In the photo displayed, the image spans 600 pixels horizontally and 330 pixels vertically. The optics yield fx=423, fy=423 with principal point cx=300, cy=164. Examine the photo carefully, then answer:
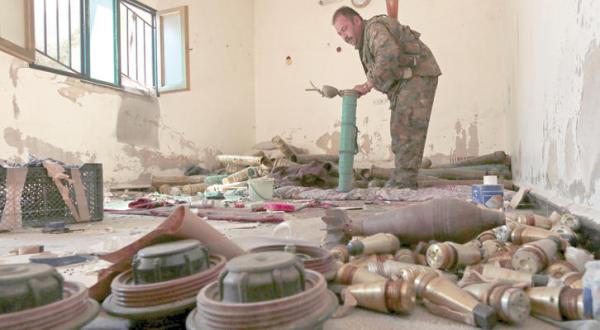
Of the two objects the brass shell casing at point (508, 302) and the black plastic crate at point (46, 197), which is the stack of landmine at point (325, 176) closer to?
the black plastic crate at point (46, 197)

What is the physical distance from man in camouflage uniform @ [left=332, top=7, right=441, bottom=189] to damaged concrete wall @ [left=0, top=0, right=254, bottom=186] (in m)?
3.00

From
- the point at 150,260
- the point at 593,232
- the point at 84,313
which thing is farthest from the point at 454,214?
the point at 84,313

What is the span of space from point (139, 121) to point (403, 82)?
11.5 ft

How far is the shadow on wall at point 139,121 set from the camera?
5363mm

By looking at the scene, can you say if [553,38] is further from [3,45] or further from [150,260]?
[3,45]

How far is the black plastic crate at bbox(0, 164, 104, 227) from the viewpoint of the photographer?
2340 mm

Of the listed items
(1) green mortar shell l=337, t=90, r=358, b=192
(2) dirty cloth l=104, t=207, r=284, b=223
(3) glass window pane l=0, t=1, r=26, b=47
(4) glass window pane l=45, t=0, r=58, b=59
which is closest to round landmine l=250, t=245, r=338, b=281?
(2) dirty cloth l=104, t=207, r=284, b=223

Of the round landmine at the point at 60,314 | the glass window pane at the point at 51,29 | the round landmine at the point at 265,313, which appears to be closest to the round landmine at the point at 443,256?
the round landmine at the point at 265,313

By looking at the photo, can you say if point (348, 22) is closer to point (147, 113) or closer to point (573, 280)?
point (147, 113)

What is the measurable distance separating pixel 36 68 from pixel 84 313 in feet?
14.4

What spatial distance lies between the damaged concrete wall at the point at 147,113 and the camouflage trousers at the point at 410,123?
3.41 meters

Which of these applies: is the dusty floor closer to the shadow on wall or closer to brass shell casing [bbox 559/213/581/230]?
brass shell casing [bbox 559/213/581/230]

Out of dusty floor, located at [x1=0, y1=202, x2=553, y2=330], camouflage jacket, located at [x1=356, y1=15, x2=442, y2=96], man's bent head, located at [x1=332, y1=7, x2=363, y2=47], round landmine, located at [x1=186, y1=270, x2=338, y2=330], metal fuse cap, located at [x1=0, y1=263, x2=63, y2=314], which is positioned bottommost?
dusty floor, located at [x1=0, y1=202, x2=553, y2=330]

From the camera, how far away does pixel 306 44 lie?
7434mm
